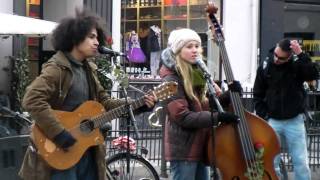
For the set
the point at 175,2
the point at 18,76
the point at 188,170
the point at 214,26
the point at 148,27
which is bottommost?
the point at 188,170

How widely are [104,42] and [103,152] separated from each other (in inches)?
34.0

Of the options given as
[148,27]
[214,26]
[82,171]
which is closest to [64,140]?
[82,171]

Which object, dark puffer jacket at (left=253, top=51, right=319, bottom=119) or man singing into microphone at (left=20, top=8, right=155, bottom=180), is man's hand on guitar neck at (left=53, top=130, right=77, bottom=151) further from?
dark puffer jacket at (left=253, top=51, right=319, bottom=119)

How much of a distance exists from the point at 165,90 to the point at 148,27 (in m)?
8.53

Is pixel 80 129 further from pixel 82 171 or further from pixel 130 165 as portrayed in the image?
pixel 130 165

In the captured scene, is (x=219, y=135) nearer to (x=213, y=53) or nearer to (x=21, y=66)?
(x=21, y=66)

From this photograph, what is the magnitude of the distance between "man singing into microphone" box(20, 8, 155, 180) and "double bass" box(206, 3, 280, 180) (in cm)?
70

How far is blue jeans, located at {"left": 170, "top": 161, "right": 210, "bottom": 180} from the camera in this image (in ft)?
17.7

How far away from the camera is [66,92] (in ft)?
15.7

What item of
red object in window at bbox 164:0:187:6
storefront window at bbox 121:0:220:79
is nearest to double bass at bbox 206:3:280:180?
storefront window at bbox 121:0:220:79

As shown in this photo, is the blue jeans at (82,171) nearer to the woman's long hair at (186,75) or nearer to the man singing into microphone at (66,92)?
the man singing into microphone at (66,92)

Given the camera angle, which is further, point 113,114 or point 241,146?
point 241,146

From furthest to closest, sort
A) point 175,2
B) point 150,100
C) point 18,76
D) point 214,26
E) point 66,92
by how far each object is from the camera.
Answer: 1. point 175,2
2. point 18,76
3. point 214,26
4. point 150,100
5. point 66,92

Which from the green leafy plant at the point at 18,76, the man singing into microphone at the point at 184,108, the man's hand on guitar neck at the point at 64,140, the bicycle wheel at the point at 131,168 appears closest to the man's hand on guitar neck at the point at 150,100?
the man singing into microphone at the point at 184,108
